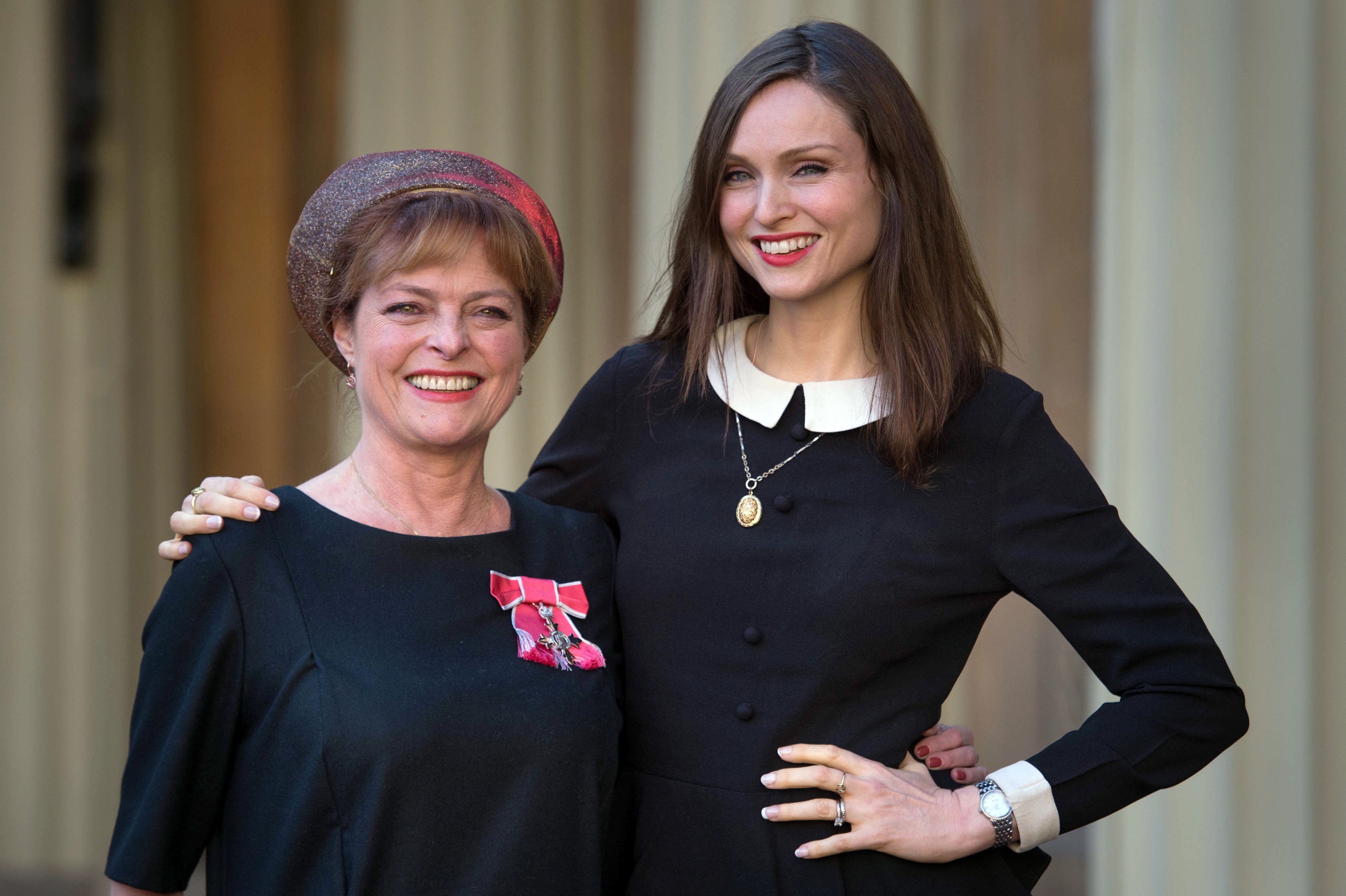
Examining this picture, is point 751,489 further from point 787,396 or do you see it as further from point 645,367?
point 645,367

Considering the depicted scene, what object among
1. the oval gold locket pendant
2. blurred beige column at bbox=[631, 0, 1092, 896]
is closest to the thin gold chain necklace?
the oval gold locket pendant

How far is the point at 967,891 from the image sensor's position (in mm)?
1806

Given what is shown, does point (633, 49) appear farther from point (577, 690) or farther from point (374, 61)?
point (577, 690)

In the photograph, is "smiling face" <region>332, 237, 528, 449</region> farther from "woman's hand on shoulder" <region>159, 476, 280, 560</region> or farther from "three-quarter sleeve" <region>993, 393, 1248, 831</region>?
"three-quarter sleeve" <region>993, 393, 1248, 831</region>

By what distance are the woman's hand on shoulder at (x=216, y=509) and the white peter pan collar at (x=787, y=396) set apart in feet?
2.32

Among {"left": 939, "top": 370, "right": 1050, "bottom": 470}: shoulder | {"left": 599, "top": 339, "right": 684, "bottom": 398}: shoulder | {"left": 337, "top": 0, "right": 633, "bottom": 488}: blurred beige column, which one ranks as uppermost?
{"left": 337, "top": 0, "right": 633, "bottom": 488}: blurred beige column

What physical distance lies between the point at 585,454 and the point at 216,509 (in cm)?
63

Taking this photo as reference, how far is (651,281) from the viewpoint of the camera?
11.9ft

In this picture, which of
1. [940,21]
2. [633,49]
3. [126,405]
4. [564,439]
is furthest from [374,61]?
[564,439]

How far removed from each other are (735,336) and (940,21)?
6.74 ft

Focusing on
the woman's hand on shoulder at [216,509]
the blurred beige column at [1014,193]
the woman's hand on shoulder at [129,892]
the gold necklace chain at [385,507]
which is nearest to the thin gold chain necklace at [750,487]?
the gold necklace chain at [385,507]

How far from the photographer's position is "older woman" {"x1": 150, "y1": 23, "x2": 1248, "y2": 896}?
177cm

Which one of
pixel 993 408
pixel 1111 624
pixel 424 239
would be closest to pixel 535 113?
pixel 424 239

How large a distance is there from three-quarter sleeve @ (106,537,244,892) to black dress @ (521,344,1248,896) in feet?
1.98
